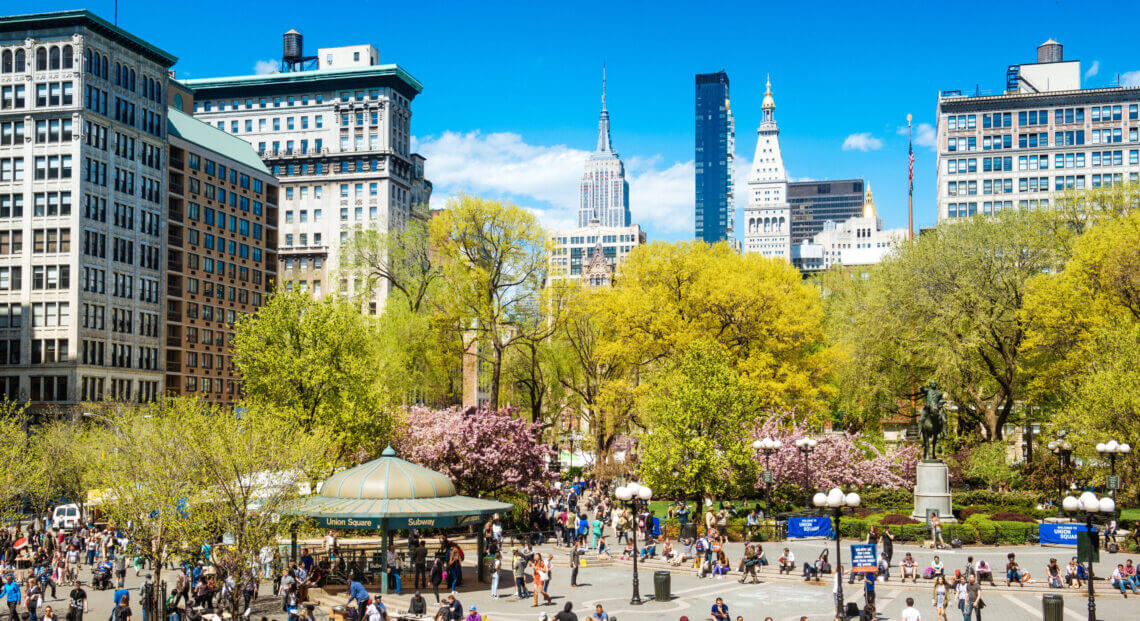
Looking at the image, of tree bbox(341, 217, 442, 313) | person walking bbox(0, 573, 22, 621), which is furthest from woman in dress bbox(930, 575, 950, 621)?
tree bbox(341, 217, 442, 313)

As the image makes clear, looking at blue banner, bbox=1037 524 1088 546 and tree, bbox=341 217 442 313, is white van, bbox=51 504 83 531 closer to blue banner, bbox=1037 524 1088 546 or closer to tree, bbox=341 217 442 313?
tree, bbox=341 217 442 313

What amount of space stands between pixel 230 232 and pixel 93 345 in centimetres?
2778

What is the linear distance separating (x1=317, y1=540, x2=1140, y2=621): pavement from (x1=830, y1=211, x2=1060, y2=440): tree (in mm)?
21194

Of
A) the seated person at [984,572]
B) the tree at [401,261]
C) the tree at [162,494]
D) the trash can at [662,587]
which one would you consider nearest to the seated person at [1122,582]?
the seated person at [984,572]

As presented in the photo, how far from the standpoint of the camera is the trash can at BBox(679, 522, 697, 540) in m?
44.0

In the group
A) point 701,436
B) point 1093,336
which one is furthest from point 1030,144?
point 701,436

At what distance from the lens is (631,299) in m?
63.7

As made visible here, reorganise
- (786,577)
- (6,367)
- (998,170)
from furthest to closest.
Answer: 1. (998,170)
2. (6,367)
3. (786,577)

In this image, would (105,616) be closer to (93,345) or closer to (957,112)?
→ (93,345)

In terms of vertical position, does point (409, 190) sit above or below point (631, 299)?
above

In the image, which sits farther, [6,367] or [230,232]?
[230,232]

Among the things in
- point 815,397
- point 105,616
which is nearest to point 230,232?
point 815,397

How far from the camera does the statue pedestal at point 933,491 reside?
48.0 metres

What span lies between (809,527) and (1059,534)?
1002 centimetres
